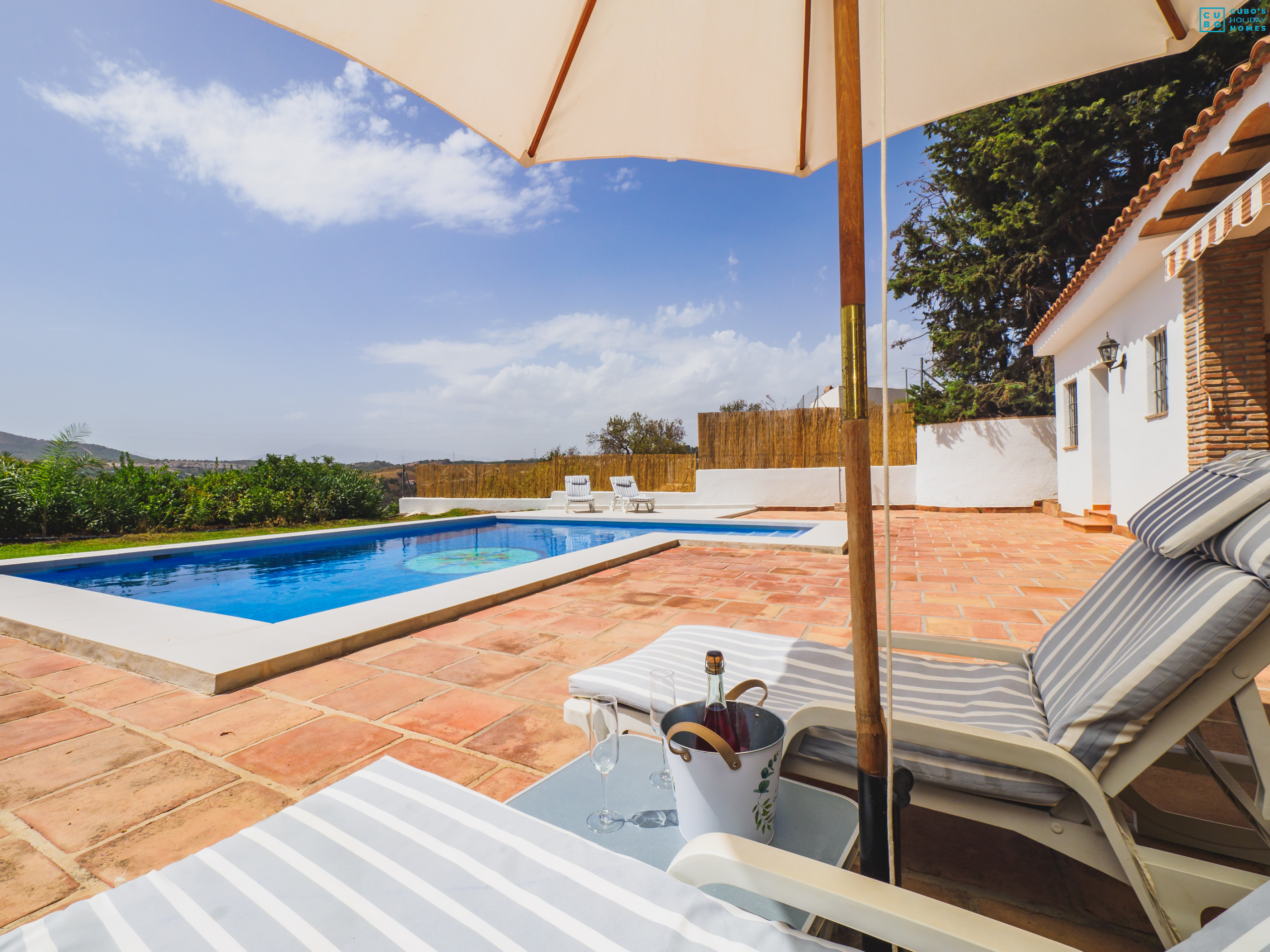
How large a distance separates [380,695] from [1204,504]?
299 cm

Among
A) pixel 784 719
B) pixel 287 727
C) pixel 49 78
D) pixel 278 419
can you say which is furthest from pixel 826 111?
pixel 278 419

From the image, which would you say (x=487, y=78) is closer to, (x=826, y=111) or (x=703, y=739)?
(x=826, y=111)

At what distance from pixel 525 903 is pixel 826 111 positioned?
271cm

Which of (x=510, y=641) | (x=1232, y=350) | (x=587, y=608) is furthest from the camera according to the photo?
(x=1232, y=350)

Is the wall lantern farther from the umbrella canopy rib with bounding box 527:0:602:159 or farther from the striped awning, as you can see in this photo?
the umbrella canopy rib with bounding box 527:0:602:159

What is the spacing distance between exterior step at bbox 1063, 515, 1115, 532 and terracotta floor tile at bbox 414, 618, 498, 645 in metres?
7.74

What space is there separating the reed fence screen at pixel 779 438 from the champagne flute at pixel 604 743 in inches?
471

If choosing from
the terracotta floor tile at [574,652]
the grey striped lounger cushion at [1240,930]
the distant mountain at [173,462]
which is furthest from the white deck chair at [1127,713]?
the distant mountain at [173,462]

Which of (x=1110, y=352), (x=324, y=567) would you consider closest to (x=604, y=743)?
(x=324, y=567)

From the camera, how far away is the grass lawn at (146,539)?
7234 millimetres

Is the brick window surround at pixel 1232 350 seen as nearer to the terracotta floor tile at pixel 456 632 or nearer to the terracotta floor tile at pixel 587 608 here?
the terracotta floor tile at pixel 587 608

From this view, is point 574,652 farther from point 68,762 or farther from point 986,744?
point 986,744

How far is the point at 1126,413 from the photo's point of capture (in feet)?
22.5

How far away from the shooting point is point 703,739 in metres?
1.14
